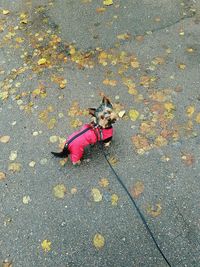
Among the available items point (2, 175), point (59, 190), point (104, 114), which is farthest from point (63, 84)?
point (59, 190)

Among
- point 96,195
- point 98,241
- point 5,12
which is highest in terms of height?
point 5,12

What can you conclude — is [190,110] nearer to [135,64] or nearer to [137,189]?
[135,64]

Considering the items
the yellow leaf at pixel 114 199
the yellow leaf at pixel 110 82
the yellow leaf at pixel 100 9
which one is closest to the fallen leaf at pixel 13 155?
the yellow leaf at pixel 114 199

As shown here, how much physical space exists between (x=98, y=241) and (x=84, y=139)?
3.76ft

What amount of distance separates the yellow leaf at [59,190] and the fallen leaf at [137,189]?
2.64 ft

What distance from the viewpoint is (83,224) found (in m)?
3.71

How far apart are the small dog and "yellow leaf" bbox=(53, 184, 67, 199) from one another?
33 centimetres

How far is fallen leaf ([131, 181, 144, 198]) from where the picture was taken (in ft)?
12.7

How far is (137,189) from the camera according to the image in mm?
3900

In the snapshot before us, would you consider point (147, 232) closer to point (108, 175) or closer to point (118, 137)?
point (108, 175)

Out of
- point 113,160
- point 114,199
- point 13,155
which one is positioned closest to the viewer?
point 114,199

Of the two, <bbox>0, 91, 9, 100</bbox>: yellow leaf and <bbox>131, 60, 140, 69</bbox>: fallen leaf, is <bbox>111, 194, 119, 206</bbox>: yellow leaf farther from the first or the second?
<bbox>0, 91, 9, 100</bbox>: yellow leaf

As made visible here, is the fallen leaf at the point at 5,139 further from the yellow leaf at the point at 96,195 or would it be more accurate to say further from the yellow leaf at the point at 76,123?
the yellow leaf at the point at 96,195

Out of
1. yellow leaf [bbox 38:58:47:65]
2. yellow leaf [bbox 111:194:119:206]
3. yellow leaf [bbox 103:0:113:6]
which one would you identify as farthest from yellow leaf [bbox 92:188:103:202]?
yellow leaf [bbox 103:0:113:6]
